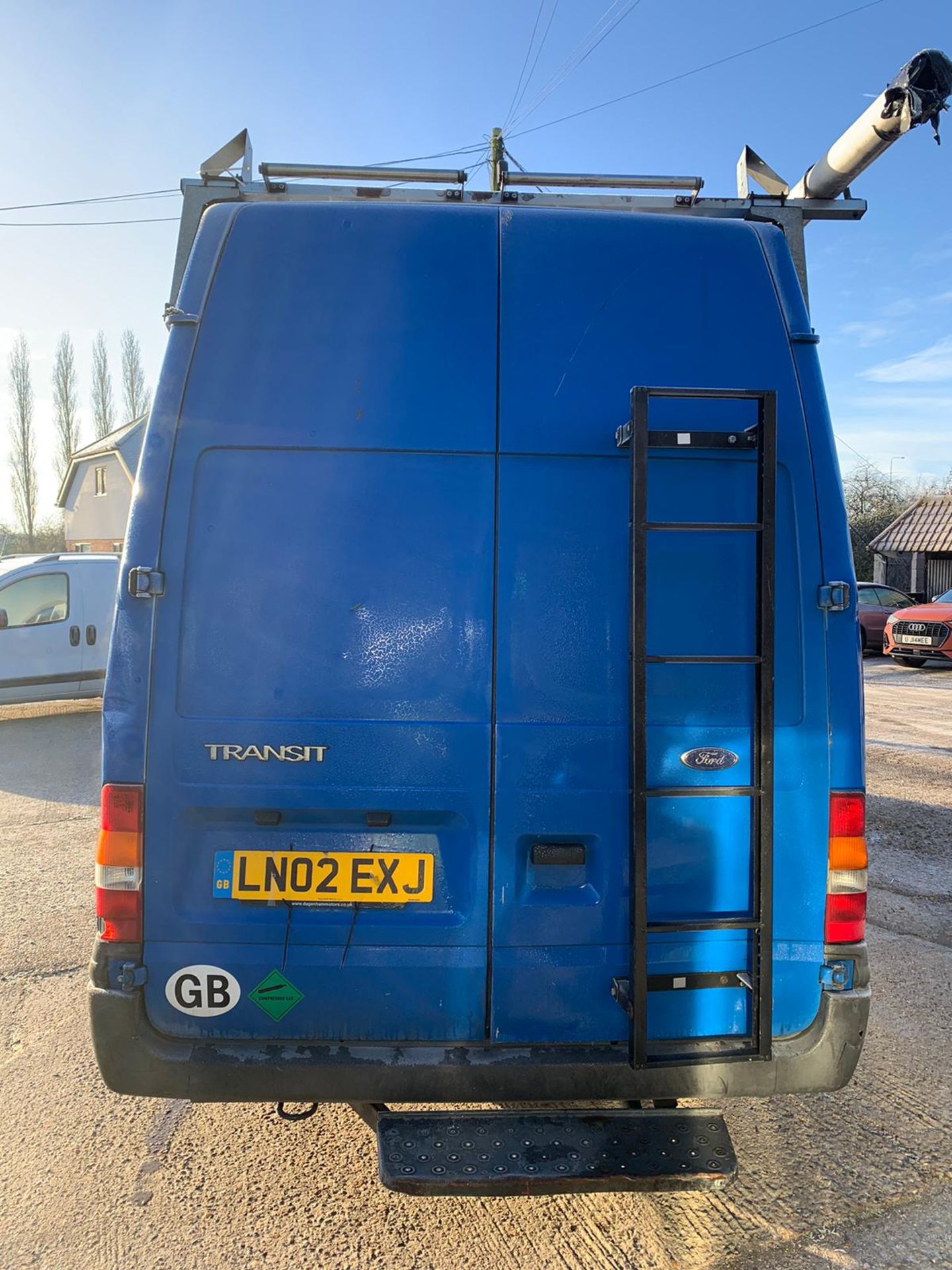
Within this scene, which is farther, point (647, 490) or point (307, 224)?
point (307, 224)

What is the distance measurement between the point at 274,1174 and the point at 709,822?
6.11 ft

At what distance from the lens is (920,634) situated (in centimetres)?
1847

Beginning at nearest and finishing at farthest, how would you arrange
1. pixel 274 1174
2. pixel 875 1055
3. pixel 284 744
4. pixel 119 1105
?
1. pixel 284 744
2. pixel 274 1174
3. pixel 119 1105
4. pixel 875 1055

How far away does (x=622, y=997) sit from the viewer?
241cm

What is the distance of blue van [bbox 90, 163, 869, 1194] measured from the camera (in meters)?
2.41

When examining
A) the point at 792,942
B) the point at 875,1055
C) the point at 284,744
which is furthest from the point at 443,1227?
the point at 875,1055

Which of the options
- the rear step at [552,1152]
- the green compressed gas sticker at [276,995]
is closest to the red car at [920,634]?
the rear step at [552,1152]

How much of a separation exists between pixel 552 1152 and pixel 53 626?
1103cm

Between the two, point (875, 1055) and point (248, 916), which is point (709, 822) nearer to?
point (248, 916)

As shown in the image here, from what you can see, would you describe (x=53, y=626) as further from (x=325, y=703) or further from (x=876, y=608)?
(x=876, y=608)

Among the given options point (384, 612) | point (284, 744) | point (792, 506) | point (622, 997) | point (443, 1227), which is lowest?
point (443, 1227)

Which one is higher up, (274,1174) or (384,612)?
(384,612)

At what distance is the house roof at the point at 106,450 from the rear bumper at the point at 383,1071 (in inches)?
1112

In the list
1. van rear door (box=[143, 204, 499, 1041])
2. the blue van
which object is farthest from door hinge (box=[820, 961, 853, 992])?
van rear door (box=[143, 204, 499, 1041])
